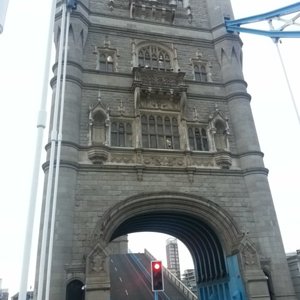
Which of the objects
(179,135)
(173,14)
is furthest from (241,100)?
(173,14)

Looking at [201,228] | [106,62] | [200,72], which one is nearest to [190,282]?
[201,228]

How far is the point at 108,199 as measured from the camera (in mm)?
15016

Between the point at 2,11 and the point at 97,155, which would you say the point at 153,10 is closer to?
the point at 97,155

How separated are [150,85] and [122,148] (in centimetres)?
396

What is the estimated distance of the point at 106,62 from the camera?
19047mm

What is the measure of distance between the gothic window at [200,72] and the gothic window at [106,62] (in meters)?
5.14

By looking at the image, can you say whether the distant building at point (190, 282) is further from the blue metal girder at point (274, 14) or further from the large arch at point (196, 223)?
the blue metal girder at point (274, 14)

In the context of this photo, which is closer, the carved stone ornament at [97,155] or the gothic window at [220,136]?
the carved stone ornament at [97,155]

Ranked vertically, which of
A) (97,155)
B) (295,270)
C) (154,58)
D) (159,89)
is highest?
(154,58)

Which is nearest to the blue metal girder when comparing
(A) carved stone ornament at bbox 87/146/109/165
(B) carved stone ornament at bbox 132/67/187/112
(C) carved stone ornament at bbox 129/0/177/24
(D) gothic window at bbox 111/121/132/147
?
(C) carved stone ornament at bbox 129/0/177/24

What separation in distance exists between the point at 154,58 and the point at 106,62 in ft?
9.93

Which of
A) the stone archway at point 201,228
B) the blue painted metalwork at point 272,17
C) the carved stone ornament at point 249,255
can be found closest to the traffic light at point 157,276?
the stone archway at point 201,228

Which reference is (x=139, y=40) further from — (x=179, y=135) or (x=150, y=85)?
(x=179, y=135)

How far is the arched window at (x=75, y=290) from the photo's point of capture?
42.2 ft
